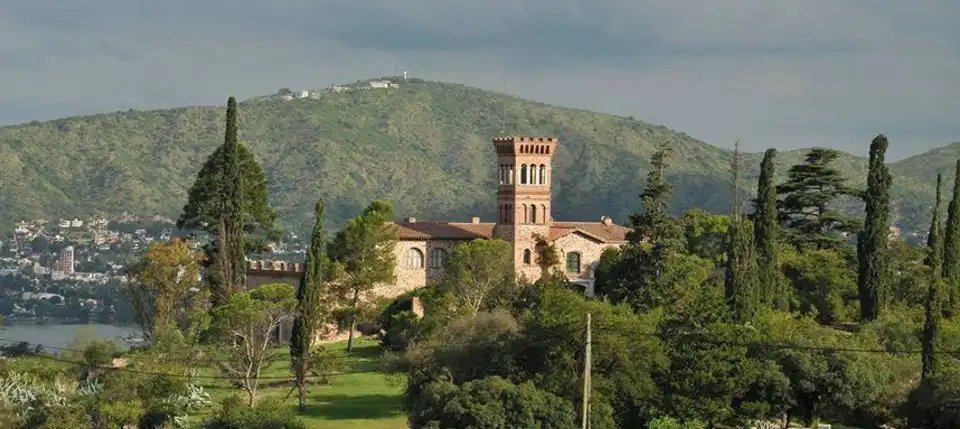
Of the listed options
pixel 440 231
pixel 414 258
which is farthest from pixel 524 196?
pixel 414 258

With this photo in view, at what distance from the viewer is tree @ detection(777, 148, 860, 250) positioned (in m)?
78.1

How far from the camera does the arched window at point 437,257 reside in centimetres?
8000

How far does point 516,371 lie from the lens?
5184 cm

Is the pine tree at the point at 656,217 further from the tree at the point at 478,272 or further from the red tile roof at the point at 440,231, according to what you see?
the red tile roof at the point at 440,231

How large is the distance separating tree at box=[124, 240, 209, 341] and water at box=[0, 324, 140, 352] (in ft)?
9.09

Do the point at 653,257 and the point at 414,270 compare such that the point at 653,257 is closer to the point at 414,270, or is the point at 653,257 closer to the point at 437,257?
the point at 437,257

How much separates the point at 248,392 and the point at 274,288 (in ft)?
19.4

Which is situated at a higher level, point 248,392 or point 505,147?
point 505,147

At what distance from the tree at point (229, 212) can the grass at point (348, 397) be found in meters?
4.92

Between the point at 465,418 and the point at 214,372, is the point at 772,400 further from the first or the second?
the point at 214,372

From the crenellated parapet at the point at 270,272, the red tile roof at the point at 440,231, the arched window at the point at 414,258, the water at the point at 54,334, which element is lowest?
the water at the point at 54,334

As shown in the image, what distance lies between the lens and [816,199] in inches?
3081

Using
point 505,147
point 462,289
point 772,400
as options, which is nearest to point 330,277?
point 462,289

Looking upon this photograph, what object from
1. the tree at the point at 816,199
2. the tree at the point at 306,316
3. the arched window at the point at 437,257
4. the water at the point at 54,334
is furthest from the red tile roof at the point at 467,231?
the tree at the point at 306,316
